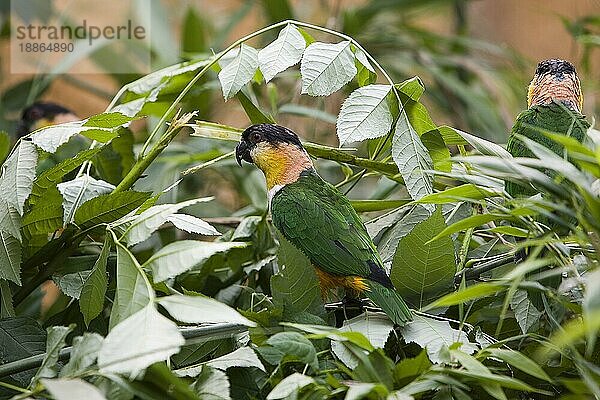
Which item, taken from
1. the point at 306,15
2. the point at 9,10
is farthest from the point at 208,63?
the point at 306,15

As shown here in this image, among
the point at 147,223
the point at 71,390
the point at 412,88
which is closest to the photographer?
the point at 71,390

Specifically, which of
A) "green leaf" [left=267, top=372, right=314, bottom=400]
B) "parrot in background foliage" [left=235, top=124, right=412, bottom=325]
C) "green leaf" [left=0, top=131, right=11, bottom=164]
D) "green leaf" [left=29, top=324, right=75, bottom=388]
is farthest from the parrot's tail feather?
"green leaf" [left=0, top=131, right=11, bottom=164]

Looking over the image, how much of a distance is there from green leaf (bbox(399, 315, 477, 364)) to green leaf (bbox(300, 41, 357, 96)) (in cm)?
18

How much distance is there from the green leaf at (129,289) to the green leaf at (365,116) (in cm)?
17

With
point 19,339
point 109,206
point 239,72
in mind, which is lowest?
point 19,339

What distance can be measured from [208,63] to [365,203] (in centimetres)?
19

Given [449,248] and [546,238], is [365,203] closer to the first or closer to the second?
[449,248]

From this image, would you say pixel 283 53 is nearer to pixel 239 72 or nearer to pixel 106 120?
pixel 239 72

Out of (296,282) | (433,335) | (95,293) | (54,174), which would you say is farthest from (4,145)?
(433,335)

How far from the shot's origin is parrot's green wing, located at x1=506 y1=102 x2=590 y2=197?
54cm

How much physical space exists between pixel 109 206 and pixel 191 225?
75 millimetres

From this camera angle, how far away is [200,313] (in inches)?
15.6

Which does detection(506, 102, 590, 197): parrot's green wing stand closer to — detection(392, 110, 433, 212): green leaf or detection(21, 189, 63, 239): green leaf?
detection(392, 110, 433, 212): green leaf

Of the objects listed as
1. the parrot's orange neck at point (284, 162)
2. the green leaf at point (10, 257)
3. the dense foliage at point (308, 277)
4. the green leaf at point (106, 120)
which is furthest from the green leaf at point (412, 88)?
the green leaf at point (10, 257)
